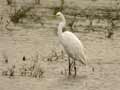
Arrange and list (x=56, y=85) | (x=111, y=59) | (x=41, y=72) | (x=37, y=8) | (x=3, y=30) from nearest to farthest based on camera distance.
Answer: (x=56, y=85)
(x=41, y=72)
(x=111, y=59)
(x=3, y=30)
(x=37, y=8)

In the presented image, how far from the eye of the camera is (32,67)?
1257 cm

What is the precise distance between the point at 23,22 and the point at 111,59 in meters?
5.75

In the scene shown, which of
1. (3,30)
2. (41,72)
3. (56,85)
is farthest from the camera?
(3,30)

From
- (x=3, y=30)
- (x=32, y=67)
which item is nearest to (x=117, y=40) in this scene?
A: (x=3, y=30)

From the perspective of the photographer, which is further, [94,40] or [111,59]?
[94,40]

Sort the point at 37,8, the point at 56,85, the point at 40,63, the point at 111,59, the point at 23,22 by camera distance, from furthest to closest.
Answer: the point at 37,8 → the point at 23,22 → the point at 111,59 → the point at 40,63 → the point at 56,85

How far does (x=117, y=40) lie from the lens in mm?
17031

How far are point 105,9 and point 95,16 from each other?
2276mm

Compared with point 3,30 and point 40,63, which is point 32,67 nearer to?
point 40,63

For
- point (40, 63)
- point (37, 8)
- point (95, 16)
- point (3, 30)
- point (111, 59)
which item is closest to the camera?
point (40, 63)

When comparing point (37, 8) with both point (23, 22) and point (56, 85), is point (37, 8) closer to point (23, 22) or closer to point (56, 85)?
point (23, 22)

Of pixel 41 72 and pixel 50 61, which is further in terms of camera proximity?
pixel 50 61

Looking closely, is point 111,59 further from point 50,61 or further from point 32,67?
point 32,67

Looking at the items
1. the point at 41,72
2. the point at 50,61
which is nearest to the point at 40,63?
the point at 50,61
